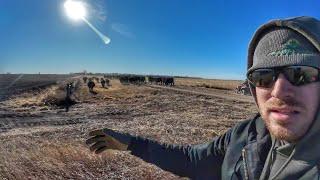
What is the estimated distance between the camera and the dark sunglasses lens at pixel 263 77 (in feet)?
5.08

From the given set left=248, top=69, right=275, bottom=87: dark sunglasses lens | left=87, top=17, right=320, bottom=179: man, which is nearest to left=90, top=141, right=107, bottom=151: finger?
left=87, top=17, right=320, bottom=179: man

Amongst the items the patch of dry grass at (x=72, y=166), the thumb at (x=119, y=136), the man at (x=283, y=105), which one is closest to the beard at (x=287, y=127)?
the man at (x=283, y=105)

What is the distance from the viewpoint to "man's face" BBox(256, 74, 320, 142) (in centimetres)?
147

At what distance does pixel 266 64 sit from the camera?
1555 millimetres

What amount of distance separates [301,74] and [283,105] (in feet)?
0.38

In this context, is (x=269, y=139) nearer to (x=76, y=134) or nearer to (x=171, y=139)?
(x=171, y=139)

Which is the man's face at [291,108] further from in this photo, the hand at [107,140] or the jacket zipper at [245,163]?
the hand at [107,140]

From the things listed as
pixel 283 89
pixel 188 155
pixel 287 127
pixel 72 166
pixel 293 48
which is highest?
pixel 293 48

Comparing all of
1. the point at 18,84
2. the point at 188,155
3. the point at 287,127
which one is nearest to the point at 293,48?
the point at 287,127

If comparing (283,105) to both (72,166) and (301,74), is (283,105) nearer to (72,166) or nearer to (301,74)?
(301,74)

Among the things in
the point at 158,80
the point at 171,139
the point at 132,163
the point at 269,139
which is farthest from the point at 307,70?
the point at 158,80

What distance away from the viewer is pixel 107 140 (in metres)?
2.15

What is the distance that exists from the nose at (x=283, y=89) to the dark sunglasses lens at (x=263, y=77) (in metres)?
0.03

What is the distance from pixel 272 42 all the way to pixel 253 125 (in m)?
0.42
